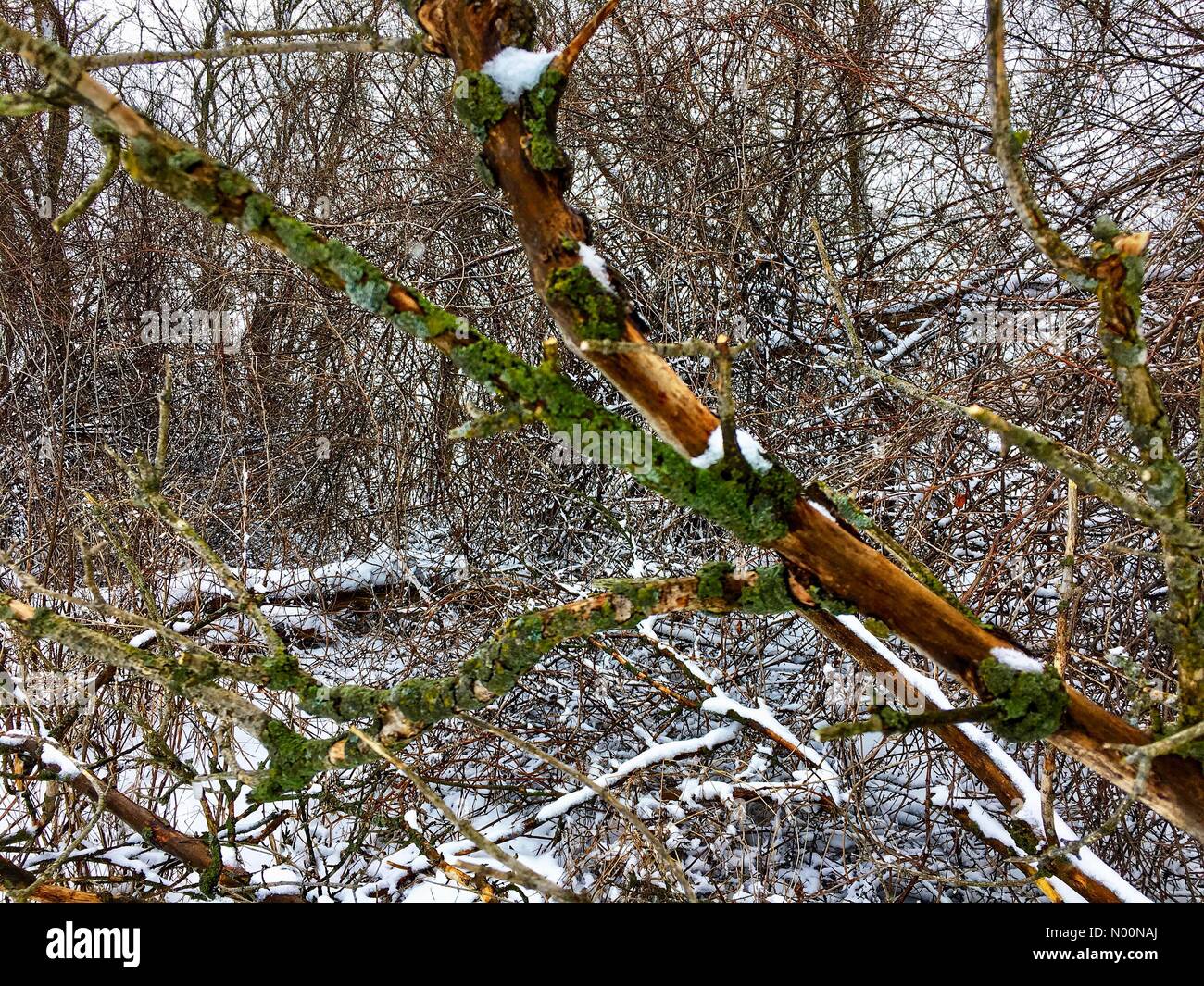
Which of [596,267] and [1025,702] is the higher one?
[596,267]

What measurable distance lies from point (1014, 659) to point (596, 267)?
833 millimetres

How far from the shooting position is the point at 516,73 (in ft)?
3.61

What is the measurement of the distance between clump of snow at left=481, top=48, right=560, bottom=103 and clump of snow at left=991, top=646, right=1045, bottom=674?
1.03 m

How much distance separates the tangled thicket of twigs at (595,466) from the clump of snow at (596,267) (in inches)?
51.6

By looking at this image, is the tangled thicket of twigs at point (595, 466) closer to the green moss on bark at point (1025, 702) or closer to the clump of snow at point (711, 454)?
the green moss on bark at point (1025, 702)

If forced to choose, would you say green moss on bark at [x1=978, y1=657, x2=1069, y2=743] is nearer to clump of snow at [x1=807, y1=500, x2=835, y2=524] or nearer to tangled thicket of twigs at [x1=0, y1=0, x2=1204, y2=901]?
clump of snow at [x1=807, y1=500, x2=835, y2=524]

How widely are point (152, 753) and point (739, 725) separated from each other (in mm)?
1766

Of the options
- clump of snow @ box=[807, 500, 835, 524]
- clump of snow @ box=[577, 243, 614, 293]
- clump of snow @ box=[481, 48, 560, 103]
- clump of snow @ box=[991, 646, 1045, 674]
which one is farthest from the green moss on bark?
clump of snow @ box=[481, 48, 560, 103]

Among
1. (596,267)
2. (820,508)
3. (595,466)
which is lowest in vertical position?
(820,508)

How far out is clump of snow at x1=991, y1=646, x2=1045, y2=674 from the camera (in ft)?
4.02

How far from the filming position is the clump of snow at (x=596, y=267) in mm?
1108

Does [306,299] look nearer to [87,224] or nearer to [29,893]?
[87,224]

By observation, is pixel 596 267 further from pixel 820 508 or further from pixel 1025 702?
pixel 1025 702

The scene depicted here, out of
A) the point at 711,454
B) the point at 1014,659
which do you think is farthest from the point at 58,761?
the point at 1014,659
